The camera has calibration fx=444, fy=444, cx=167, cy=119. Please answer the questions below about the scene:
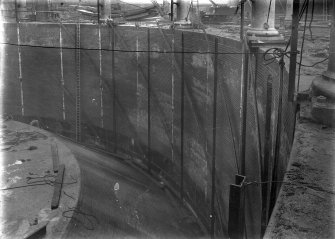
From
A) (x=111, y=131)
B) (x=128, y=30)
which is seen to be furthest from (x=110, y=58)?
(x=111, y=131)

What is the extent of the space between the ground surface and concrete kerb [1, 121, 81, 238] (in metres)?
0.24

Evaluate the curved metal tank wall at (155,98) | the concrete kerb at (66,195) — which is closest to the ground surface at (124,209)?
the concrete kerb at (66,195)

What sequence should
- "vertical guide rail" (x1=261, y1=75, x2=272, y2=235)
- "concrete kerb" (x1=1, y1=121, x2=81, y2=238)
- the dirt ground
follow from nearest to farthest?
the dirt ground < "vertical guide rail" (x1=261, y1=75, x2=272, y2=235) < "concrete kerb" (x1=1, y1=121, x2=81, y2=238)

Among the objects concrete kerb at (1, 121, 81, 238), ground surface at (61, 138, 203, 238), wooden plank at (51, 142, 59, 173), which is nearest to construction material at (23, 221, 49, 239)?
concrete kerb at (1, 121, 81, 238)

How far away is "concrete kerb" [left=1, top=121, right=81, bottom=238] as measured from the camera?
8.44 meters

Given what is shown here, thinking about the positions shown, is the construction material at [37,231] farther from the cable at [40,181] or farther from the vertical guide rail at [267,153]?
the vertical guide rail at [267,153]

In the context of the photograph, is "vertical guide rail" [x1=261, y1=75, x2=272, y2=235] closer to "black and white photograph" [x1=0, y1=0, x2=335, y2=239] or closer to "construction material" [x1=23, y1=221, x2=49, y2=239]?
"black and white photograph" [x1=0, y1=0, x2=335, y2=239]

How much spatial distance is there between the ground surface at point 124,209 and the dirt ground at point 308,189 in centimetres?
519

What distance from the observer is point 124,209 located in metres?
11.6

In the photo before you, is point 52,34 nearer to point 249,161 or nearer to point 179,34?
point 179,34

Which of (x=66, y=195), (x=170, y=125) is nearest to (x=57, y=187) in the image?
(x=66, y=195)

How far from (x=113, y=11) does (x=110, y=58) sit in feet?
13.7

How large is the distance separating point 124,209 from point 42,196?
2.54 m

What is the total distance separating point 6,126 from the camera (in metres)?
15.1
